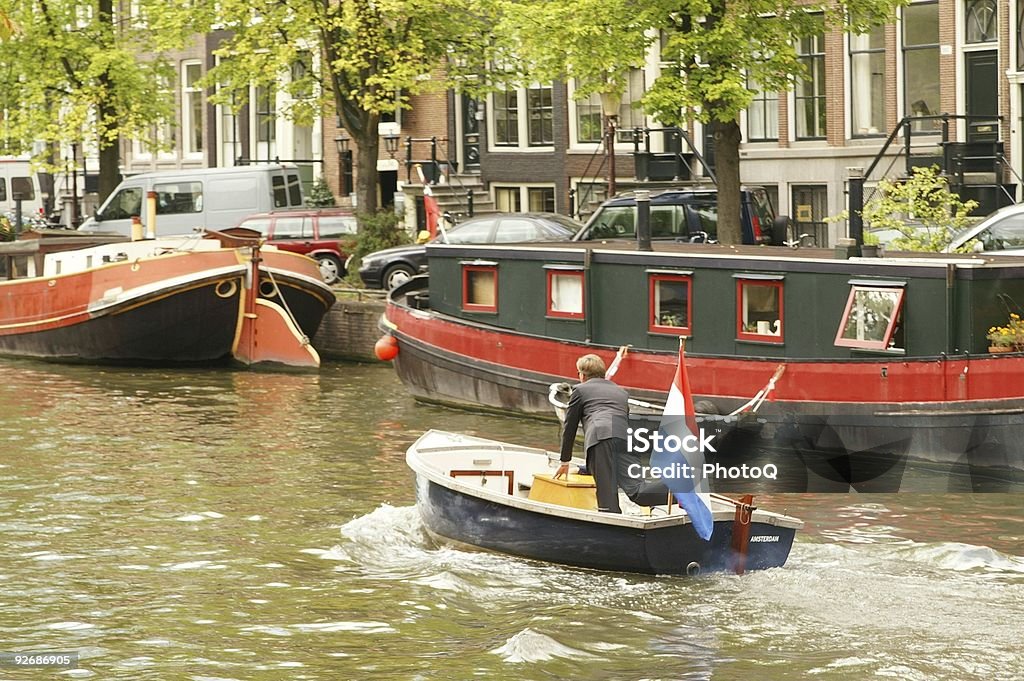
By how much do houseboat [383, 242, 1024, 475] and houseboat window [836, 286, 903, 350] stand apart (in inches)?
0.6

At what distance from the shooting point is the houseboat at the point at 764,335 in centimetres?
1873

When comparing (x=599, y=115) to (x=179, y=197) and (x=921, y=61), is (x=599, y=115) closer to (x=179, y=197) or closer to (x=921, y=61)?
(x=921, y=61)

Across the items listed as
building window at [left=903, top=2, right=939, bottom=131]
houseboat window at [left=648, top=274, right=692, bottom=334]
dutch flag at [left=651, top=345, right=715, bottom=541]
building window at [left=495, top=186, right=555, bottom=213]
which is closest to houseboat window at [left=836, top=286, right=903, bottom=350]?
houseboat window at [left=648, top=274, right=692, bottom=334]

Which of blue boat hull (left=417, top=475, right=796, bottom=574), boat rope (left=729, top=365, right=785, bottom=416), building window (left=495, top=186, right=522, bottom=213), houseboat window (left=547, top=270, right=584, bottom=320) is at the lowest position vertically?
blue boat hull (left=417, top=475, right=796, bottom=574)

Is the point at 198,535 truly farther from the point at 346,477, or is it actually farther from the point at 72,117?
the point at 72,117

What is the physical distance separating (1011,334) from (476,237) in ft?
42.7

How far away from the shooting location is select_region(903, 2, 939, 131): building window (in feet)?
104

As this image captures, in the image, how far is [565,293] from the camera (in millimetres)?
22984

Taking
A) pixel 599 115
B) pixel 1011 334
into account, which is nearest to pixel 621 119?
pixel 599 115

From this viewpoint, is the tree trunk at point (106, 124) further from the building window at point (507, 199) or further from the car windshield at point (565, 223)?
the car windshield at point (565, 223)

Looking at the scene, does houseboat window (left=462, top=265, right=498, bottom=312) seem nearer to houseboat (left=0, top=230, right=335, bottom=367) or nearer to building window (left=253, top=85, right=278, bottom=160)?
houseboat (left=0, top=230, right=335, bottom=367)

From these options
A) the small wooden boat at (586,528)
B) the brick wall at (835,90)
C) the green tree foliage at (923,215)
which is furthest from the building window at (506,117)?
the small wooden boat at (586,528)

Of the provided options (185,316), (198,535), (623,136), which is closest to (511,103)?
(623,136)

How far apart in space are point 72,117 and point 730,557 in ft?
84.1
